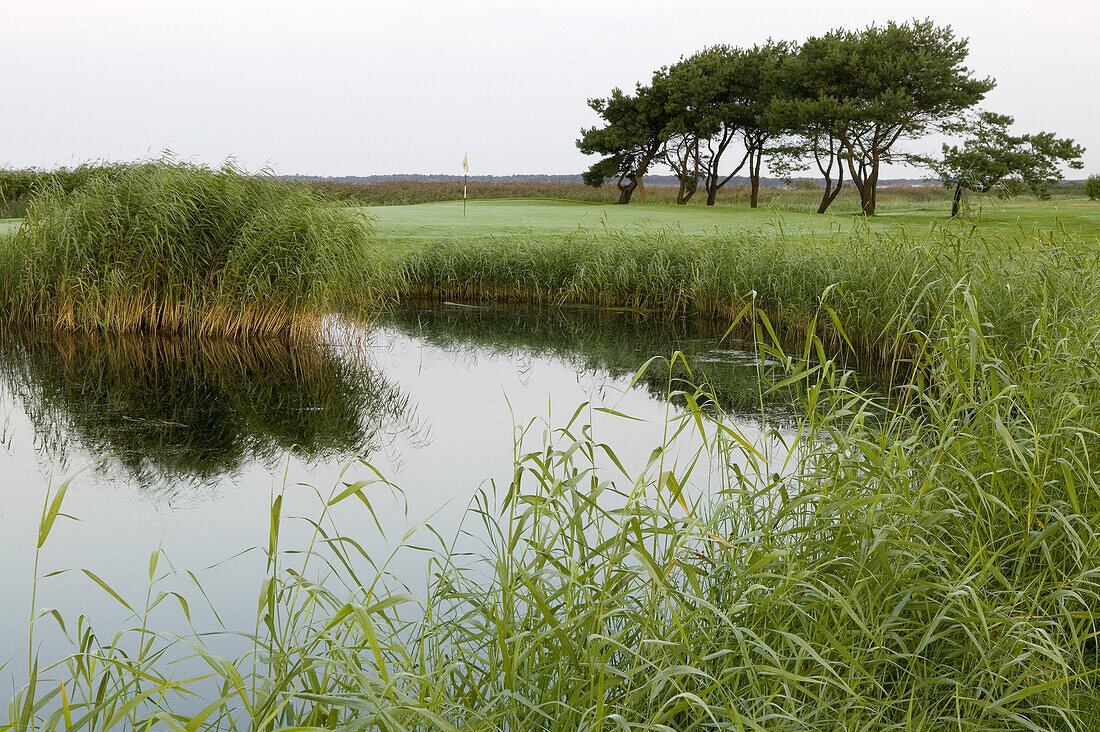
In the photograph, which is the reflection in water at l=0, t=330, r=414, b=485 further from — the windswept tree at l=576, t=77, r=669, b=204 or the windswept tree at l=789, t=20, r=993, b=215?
the windswept tree at l=576, t=77, r=669, b=204

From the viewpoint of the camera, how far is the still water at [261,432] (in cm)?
361

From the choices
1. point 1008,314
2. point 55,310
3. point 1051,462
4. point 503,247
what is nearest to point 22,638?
point 1051,462

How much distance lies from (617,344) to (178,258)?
442 centimetres

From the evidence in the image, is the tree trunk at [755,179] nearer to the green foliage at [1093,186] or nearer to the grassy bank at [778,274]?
the green foliage at [1093,186]

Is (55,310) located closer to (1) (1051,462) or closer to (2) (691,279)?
(2) (691,279)

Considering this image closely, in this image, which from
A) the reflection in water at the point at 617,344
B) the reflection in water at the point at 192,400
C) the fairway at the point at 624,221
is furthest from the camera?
the fairway at the point at 624,221

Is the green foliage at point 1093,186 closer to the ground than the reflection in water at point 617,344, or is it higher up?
higher up

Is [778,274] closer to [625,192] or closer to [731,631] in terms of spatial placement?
[731,631]

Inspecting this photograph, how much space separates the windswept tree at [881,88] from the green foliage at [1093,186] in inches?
169

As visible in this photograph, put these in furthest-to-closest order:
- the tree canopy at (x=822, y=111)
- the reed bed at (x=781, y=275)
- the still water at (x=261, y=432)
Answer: the tree canopy at (x=822, y=111), the reed bed at (x=781, y=275), the still water at (x=261, y=432)

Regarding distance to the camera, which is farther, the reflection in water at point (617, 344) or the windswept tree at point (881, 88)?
the windswept tree at point (881, 88)

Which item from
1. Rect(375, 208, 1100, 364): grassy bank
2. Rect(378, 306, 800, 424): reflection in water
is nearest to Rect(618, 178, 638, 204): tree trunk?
Rect(375, 208, 1100, 364): grassy bank

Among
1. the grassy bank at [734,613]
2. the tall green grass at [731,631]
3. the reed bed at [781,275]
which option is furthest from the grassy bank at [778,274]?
the tall green grass at [731,631]

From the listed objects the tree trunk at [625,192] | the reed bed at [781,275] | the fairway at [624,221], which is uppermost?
the tree trunk at [625,192]
